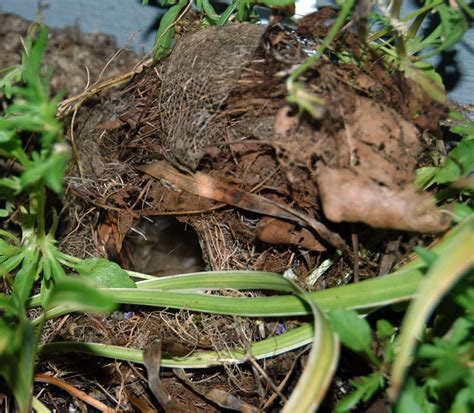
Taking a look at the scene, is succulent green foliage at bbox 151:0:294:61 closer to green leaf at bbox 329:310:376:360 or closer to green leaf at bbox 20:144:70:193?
green leaf at bbox 20:144:70:193

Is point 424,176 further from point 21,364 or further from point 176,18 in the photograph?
point 21,364

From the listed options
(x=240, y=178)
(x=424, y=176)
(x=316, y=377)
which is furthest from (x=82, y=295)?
(x=424, y=176)

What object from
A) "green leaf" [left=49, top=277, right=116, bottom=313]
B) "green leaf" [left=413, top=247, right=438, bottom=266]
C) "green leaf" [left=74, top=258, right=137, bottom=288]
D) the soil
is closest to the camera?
"green leaf" [left=49, top=277, right=116, bottom=313]

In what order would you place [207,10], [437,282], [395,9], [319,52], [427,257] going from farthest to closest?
1. [207,10]
2. [395,9]
3. [319,52]
4. [427,257]
5. [437,282]

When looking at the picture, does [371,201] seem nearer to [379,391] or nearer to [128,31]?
[379,391]

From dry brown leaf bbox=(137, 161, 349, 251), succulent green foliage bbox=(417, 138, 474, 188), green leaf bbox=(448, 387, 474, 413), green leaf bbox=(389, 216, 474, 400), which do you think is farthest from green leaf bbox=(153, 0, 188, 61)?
green leaf bbox=(448, 387, 474, 413)

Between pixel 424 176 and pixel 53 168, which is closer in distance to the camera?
→ pixel 53 168

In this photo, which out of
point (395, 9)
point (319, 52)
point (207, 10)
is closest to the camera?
point (319, 52)
